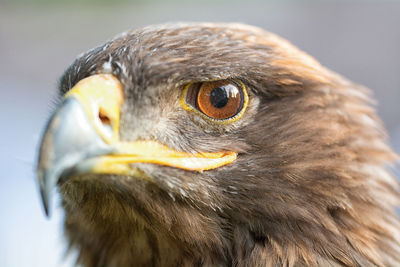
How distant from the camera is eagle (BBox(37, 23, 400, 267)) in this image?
50.4 inches

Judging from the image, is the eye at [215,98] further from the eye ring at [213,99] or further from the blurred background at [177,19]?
the blurred background at [177,19]

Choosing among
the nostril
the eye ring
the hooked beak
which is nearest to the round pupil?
the eye ring

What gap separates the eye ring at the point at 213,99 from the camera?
1.38 m

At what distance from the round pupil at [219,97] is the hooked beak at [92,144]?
17 centimetres

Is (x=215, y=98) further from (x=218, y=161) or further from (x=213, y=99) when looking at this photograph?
(x=218, y=161)

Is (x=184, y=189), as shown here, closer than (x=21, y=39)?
Yes

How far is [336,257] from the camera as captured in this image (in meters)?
1.39

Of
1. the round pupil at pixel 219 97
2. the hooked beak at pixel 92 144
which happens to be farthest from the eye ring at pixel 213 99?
the hooked beak at pixel 92 144

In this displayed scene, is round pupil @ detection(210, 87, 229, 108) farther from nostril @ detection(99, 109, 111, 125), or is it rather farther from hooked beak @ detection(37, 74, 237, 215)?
nostril @ detection(99, 109, 111, 125)

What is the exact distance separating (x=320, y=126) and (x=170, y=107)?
0.45 m

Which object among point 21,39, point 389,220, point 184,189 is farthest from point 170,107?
point 21,39

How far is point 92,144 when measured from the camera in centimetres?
116

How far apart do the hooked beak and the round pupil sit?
0.17 m

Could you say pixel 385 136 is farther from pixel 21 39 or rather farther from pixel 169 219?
pixel 21 39
